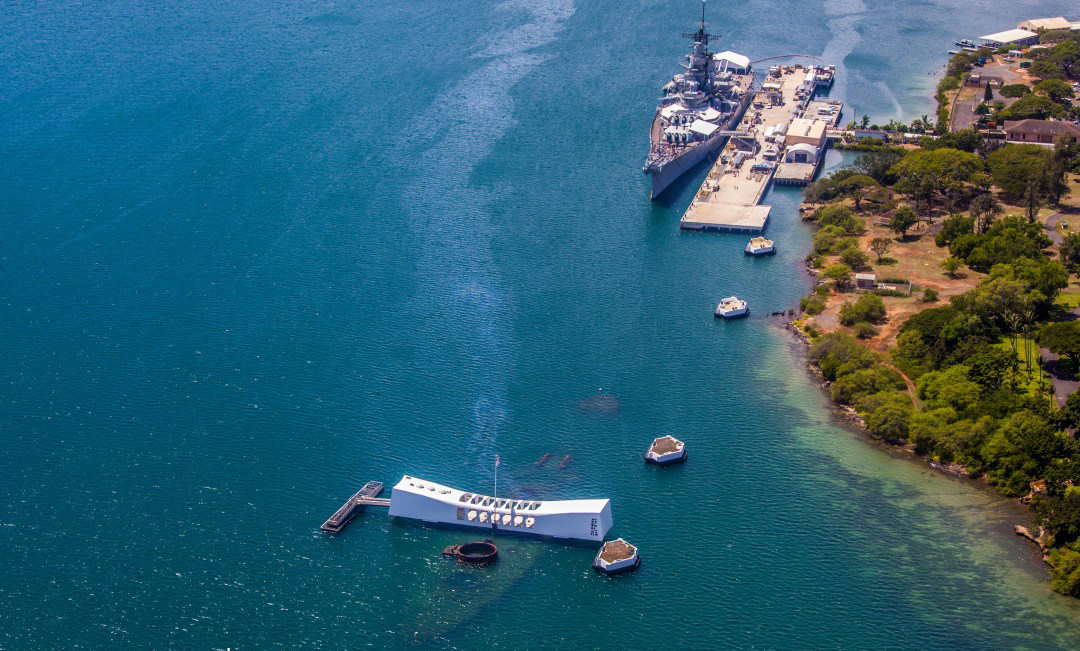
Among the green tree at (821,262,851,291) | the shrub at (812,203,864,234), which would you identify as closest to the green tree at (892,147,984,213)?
the shrub at (812,203,864,234)

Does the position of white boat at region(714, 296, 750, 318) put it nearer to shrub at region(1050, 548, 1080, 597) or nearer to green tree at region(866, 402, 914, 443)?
green tree at region(866, 402, 914, 443)

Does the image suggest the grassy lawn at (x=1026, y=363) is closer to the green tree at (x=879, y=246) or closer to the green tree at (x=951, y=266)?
the green tree at (x=951, y=266)

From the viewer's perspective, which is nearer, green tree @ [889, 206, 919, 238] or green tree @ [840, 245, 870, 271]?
green tree @ [840, 245, 870, 271]

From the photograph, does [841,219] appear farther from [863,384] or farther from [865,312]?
[863,384]

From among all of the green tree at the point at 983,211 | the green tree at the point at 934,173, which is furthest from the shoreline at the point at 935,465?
the green tree at the point at 934,173

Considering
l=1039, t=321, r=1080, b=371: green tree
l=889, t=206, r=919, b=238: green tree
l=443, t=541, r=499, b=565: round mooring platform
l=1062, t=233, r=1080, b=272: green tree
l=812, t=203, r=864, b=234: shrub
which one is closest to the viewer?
l=443, t=541, r=499, b=565: round mooring platform

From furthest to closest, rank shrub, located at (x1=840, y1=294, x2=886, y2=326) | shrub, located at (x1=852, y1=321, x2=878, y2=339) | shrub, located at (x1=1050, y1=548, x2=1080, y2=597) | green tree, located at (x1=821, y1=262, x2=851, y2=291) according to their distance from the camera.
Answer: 1. green tree, located at (x1=821, y1=262, x2=851, y2=291)
2. shrub, located at (x1=840, y1=294, x2=886, y2=326)
3. shrub, located at (x1=852, y1=321, x2=878, y2=339)
4. shrub, located at (x1=1050, y1=548, x2=1080, y2=597)
